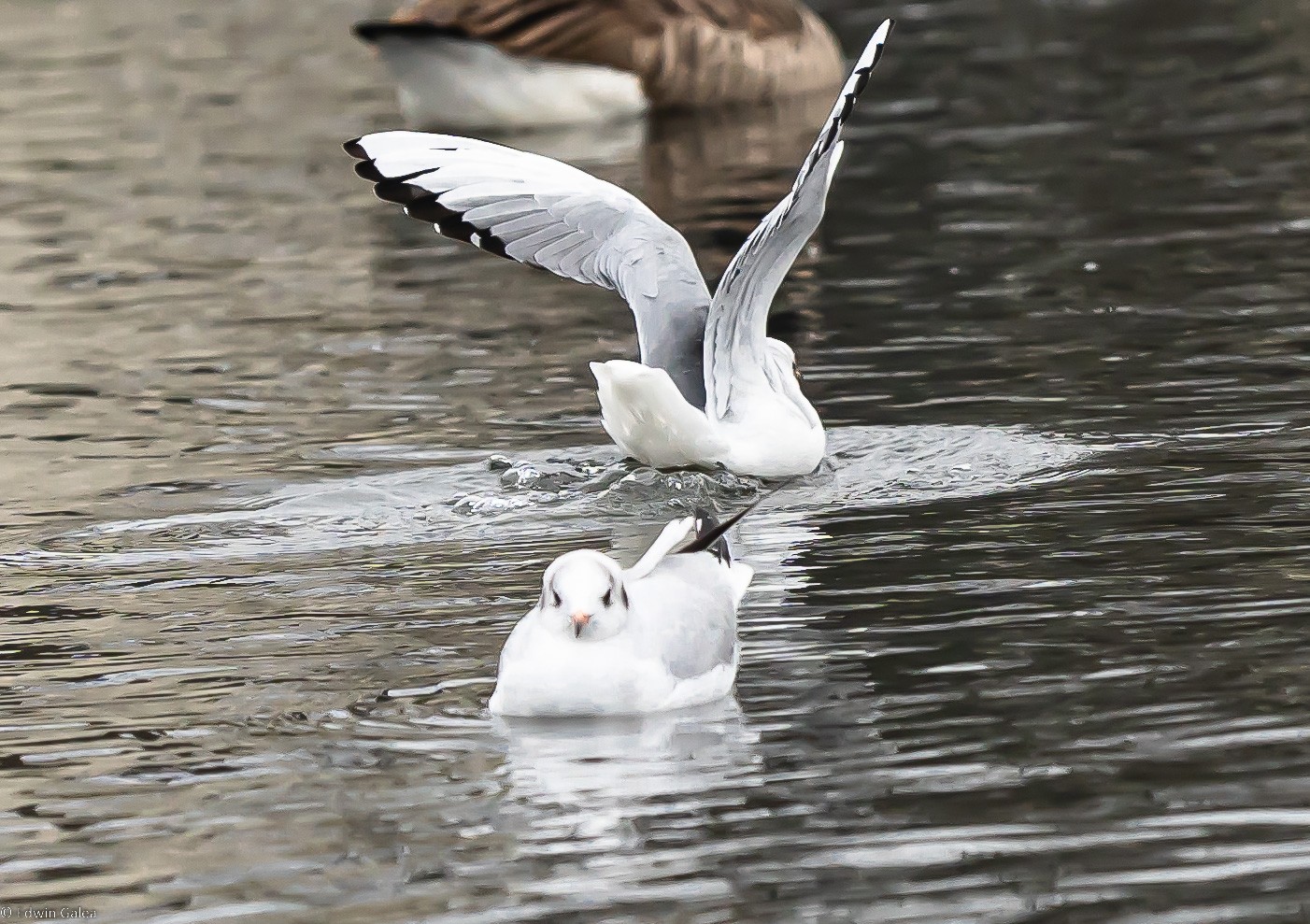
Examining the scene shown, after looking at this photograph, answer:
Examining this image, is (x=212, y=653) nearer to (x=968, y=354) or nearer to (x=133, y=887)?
(x=133, y=887)

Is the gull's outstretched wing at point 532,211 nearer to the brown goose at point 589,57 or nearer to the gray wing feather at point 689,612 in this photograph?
the gray wing feather at point 689,612

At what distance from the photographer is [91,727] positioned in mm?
7406

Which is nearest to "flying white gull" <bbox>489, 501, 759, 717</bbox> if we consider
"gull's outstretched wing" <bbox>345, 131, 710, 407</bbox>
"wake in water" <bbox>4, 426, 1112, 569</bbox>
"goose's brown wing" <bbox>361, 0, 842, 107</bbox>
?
"wake in water" <bbox>4, 426, 1112, 569</bbox>

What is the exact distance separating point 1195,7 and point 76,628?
72.0ft

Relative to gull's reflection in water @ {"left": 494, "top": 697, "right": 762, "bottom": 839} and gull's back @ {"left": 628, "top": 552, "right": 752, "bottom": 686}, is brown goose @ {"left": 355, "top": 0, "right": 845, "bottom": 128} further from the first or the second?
gull's reflection in water @ {"left": 494, "top": 697, "right": 762, "bottom": 839}

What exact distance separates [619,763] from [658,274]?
4239 millimetres

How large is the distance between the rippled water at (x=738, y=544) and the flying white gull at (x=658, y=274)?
0.29 meters

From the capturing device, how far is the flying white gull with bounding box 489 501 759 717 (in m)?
7.25

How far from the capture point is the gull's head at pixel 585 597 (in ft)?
23.6

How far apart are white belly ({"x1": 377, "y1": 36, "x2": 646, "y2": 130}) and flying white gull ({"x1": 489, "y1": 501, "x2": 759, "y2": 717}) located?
14.5 m

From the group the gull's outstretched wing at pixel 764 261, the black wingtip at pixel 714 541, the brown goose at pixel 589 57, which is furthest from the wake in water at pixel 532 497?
the brown goose at pixel 589 57

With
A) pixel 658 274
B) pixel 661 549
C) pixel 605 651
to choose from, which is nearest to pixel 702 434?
pixel 658 274

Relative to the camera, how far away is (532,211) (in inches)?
441

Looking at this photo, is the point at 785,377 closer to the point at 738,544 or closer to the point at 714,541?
the point at 738,544
